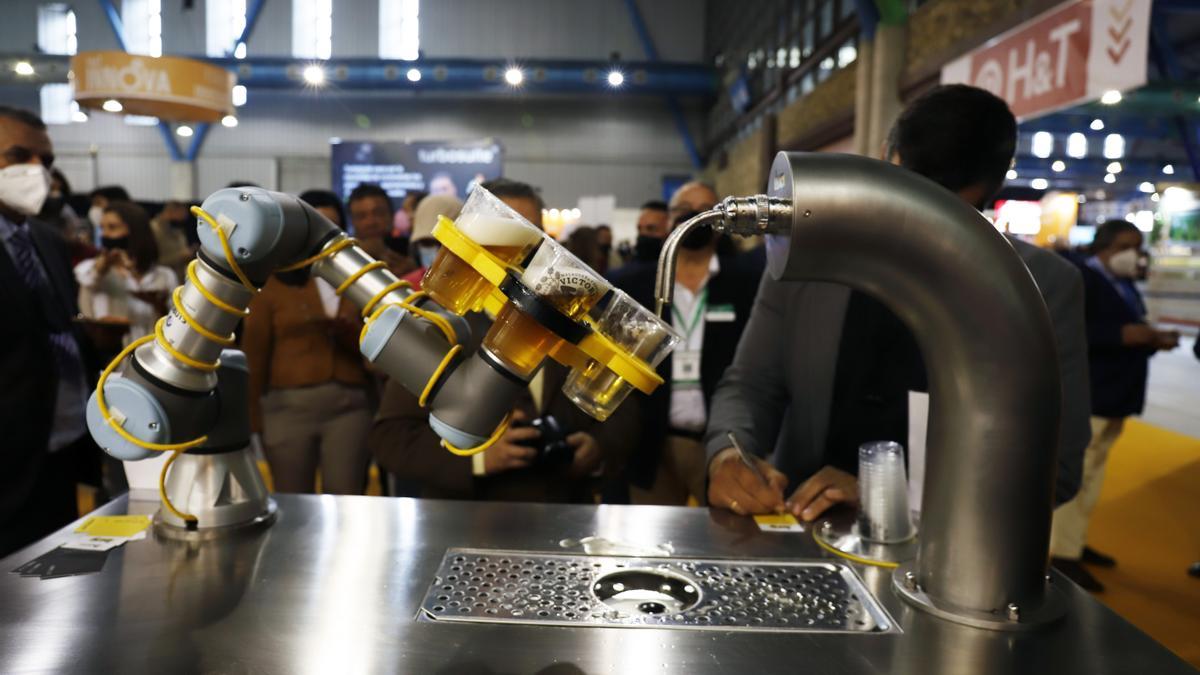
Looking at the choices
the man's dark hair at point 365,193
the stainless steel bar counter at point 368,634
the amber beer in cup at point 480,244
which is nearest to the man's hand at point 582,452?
the stainless steel bar counter at point 368,634

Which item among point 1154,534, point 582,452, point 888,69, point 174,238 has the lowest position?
point 1154,534

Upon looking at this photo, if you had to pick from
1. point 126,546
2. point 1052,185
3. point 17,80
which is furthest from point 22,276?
point 1052,185

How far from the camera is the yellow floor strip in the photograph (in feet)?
9.88

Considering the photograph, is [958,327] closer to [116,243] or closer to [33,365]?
[33,365]

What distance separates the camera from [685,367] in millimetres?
3078

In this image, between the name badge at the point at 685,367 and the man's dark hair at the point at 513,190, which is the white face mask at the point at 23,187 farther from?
the name badge at the point at 685,367

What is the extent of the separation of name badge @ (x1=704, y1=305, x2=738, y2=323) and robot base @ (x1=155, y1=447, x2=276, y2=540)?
7.20ft

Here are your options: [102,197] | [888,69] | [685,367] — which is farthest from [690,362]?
[102,197]

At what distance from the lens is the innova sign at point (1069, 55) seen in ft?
9.44

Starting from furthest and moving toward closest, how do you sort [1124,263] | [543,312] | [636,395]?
[1124,263] < [636,395] < [543,312]

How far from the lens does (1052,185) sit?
55.7 ft

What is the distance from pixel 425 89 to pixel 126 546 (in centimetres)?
1346

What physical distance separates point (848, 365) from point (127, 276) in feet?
12.0

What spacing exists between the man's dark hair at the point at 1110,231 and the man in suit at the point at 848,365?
3.72 m
